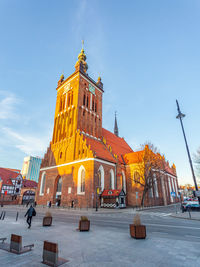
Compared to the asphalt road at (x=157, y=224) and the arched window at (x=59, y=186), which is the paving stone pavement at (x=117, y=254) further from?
the arched window at (x=59, y=186)

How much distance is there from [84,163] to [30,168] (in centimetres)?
13915

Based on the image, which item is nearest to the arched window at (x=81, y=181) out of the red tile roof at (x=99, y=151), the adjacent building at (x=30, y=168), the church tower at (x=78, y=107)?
the red tile roof at (x=99, y=151)

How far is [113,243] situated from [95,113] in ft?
117

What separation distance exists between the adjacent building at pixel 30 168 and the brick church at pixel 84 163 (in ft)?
412

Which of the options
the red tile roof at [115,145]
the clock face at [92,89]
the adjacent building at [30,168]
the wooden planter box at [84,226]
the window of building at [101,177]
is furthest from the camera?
the adjacent building at [30,168]

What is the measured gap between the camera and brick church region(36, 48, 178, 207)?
91.0ft

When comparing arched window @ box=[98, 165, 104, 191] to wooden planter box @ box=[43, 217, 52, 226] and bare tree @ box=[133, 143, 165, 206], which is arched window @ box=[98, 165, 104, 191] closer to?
bare tree @ box=[133, 143, 165, 206]

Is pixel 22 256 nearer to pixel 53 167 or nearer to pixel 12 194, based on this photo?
pixel 53 167

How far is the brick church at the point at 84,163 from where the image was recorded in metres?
27.7

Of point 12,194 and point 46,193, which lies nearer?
point 46,193

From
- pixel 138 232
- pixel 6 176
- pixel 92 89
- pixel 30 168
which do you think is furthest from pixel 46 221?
pixel 30 168

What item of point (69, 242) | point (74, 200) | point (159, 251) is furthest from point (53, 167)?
point (159, 251)

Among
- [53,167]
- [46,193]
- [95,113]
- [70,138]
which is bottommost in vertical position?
[46,193]

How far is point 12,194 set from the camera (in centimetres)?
4816
